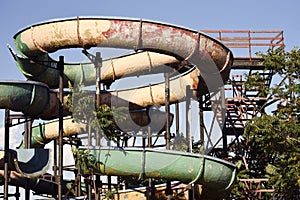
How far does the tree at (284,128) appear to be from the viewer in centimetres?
1762

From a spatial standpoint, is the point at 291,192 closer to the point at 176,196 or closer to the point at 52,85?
the point at 176,196

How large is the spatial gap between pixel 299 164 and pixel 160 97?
557cm

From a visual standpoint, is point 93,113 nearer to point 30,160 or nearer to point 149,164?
point 149,164

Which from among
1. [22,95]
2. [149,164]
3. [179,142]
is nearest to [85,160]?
[149,164]

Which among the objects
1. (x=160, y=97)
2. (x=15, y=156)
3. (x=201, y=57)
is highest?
(x=201, y=57)

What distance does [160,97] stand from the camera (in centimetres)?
2028

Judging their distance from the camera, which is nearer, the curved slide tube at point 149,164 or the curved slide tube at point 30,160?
the curved slide tube at point 149,164

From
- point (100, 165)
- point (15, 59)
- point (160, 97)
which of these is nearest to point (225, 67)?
point (160, 97)

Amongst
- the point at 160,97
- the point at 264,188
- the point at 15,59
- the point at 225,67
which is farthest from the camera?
the point at 264,188

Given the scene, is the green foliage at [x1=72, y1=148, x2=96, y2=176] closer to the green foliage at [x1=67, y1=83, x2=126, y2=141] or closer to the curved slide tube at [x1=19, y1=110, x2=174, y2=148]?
the green foliage at [x1=67, y1=83, x2=126, y2=141]

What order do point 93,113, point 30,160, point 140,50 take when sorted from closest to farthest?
point 93,113
point 140,50
point 30,160

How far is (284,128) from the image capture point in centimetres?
1766

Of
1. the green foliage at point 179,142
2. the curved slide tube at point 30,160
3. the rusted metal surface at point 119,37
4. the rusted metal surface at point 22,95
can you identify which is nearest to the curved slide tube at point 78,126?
the green foliage at point 179,142

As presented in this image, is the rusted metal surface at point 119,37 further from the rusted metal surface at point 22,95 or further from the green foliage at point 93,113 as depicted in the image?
the green foliage at point 93,113
